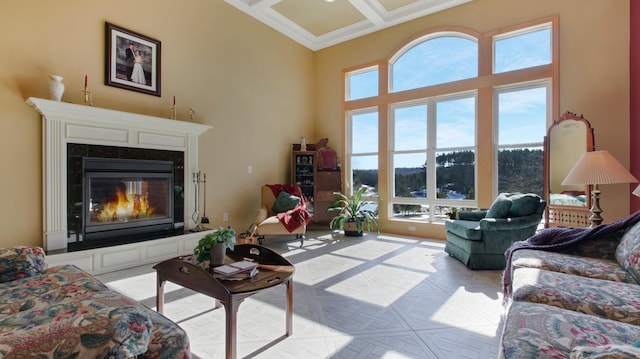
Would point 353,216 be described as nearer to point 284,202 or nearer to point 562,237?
point 284,202

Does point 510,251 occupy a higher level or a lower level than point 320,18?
lower

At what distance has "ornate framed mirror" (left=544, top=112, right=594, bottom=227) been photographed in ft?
12.3

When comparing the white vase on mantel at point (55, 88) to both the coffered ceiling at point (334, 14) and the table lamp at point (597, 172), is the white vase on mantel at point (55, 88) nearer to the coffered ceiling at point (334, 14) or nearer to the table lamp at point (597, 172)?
the coffered ceiling at point (334, 14)

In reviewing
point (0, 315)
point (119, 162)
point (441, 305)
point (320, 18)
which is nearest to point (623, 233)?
point (441, 305)

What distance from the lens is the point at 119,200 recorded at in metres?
3.71

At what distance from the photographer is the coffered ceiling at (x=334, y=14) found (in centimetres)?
496

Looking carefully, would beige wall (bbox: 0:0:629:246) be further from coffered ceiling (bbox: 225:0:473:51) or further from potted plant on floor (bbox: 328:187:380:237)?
potted plant on floor (bbox: 328:187:380:237)

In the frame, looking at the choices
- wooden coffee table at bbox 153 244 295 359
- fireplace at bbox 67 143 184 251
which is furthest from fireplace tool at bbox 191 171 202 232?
wooden coffee table at bbox 153 244 295 359

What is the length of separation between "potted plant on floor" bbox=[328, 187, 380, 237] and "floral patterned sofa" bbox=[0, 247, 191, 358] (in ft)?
13.1

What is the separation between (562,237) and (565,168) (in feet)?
6.58

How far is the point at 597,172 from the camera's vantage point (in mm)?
2920

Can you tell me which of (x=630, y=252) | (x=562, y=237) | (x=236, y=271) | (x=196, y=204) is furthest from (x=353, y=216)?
(x=630, y=252)

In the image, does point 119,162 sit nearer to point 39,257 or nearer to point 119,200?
point 119,200

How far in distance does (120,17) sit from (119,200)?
219cm
